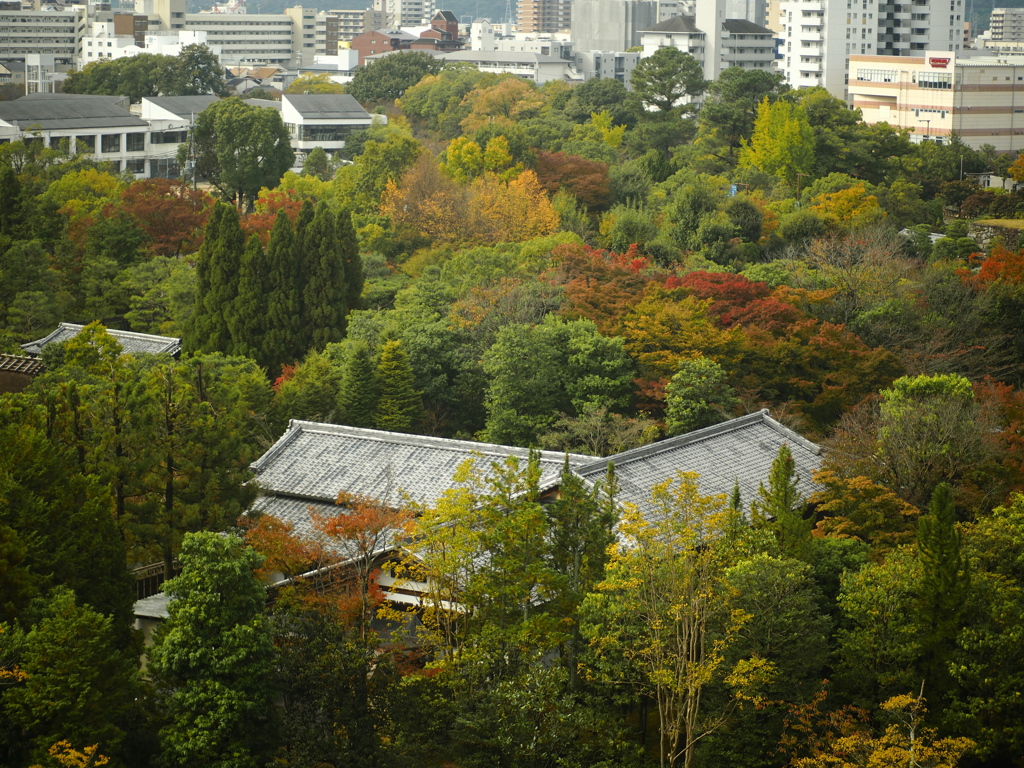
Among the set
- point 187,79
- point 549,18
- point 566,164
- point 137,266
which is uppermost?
point 549,18

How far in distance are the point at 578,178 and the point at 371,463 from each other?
1177 inches

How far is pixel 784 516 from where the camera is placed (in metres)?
20.0

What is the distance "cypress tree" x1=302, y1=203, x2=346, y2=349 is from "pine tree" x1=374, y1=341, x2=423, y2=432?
17.1 ft

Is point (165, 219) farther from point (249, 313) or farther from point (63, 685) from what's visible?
point (63, 685)

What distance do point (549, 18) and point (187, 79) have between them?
4122 inches

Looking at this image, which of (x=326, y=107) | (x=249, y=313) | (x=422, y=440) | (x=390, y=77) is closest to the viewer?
(x=422, y=440)

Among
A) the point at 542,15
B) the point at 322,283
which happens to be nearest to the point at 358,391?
the point at 322,283

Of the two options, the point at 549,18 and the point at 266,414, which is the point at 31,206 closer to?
the point at 266,414

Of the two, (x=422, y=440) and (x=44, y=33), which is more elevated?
(x=44, y=33)

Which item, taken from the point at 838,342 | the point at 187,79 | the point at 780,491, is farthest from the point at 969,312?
the point at 187,79

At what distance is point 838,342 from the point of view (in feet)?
104

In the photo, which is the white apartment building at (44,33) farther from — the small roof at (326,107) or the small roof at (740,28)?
the small roof at (740,28)

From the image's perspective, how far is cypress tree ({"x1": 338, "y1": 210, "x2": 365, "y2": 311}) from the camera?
38406 millimetres

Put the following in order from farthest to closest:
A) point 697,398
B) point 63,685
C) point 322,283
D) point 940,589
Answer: point 322,283
point 697,398
point 940,589
point 63,685
